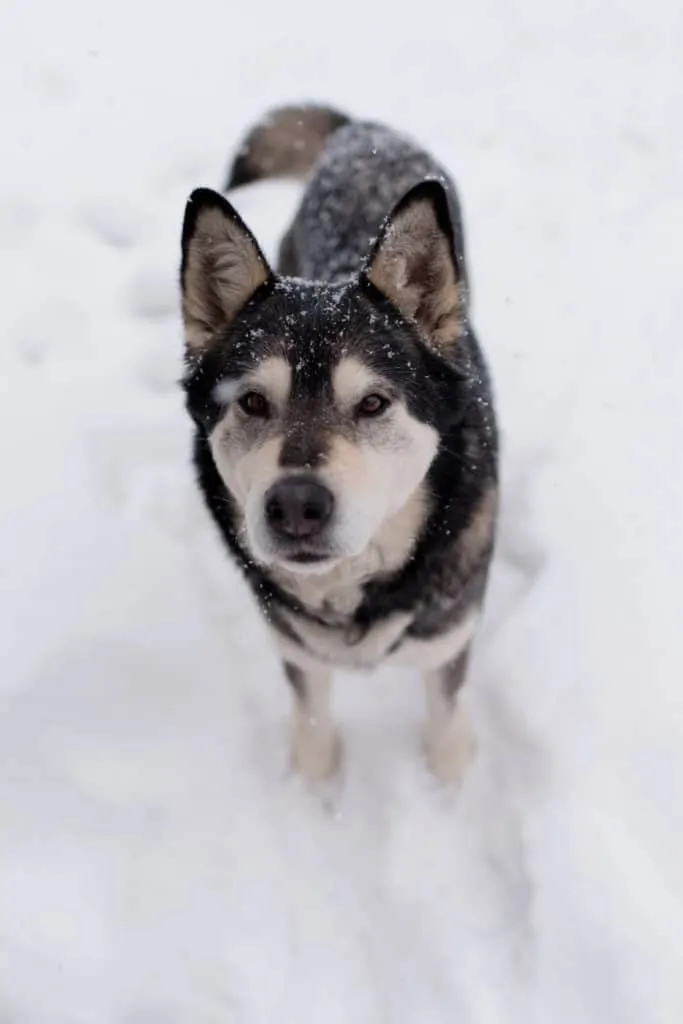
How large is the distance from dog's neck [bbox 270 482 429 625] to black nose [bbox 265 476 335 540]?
0.36 m

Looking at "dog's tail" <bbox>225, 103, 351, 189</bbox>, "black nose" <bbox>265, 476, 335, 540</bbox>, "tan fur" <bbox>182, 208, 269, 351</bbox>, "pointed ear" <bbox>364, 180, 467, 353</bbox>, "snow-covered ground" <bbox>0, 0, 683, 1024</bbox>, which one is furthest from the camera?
"dog's tail" <bbox>225, 103, 351, 189</bbox>

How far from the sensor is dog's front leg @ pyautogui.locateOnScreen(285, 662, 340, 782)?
2615 millimetres

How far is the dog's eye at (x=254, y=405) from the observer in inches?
77.8

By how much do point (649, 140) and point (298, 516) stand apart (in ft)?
12.6

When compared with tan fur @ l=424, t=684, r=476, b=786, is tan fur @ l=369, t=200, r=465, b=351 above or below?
above

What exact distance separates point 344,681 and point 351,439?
1312mm

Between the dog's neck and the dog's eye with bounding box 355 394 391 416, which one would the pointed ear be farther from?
the dog's neck

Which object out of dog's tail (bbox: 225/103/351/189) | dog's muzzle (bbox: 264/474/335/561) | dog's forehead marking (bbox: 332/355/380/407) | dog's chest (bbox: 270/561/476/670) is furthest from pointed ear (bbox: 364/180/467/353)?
dog's tail (bbox: 225/103/351/189)

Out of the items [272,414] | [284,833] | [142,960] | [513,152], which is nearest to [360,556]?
[272,414]

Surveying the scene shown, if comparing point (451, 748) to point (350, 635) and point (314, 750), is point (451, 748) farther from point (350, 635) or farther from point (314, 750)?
point (350, 635)

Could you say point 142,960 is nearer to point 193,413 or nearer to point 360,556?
point 360,556

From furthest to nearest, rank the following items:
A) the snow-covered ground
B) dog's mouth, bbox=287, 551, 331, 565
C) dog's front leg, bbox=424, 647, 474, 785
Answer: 1. dog's front leg, bbox=424, 647, 474, 785
2. the snow-covered ground
3. dog's mouth, bbox=287, 551, 331, 565

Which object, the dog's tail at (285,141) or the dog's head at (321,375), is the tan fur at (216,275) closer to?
the dog's head at (321,375)

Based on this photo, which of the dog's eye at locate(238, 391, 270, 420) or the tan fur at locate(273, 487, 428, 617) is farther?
the tan fur at locate(273, 487, 428, 617)
